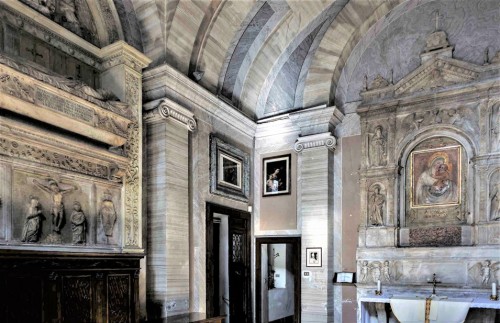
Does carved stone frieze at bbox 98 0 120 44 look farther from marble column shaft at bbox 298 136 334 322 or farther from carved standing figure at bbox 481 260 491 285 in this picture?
carved standing figure at bbox 481 260 491 285

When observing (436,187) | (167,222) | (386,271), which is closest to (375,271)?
(386,271)

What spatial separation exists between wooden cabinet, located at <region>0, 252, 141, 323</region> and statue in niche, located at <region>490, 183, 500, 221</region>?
17.9 ft

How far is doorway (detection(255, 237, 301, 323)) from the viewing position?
786 cm

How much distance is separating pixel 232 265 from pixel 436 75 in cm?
516

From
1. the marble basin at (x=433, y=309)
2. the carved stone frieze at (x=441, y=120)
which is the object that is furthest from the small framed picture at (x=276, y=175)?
the marble basin at (x=433, y=309)

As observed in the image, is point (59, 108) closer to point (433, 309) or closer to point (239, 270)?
point (239, 270)

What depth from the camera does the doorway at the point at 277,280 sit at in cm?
786

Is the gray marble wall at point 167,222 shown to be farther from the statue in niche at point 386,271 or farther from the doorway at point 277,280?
the statue in niche at point 386,271

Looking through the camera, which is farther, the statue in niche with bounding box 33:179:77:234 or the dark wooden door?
the dark wooden door

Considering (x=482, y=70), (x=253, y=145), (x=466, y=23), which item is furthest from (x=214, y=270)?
(x=466, y=23)

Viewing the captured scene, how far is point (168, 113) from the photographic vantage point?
19.6 ft

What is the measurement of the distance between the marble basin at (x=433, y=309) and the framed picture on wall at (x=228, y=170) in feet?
11.2

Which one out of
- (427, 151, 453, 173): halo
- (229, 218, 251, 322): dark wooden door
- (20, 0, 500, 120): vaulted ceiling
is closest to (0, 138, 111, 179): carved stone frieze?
(20, 0, 500, 120): vaulted ceiling

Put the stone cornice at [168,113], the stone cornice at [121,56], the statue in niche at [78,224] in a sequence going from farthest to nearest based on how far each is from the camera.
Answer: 1. the stone cornice at [168,113]
2. the stone cornice at [121,56]
3. the statue in niche at [78,224]
